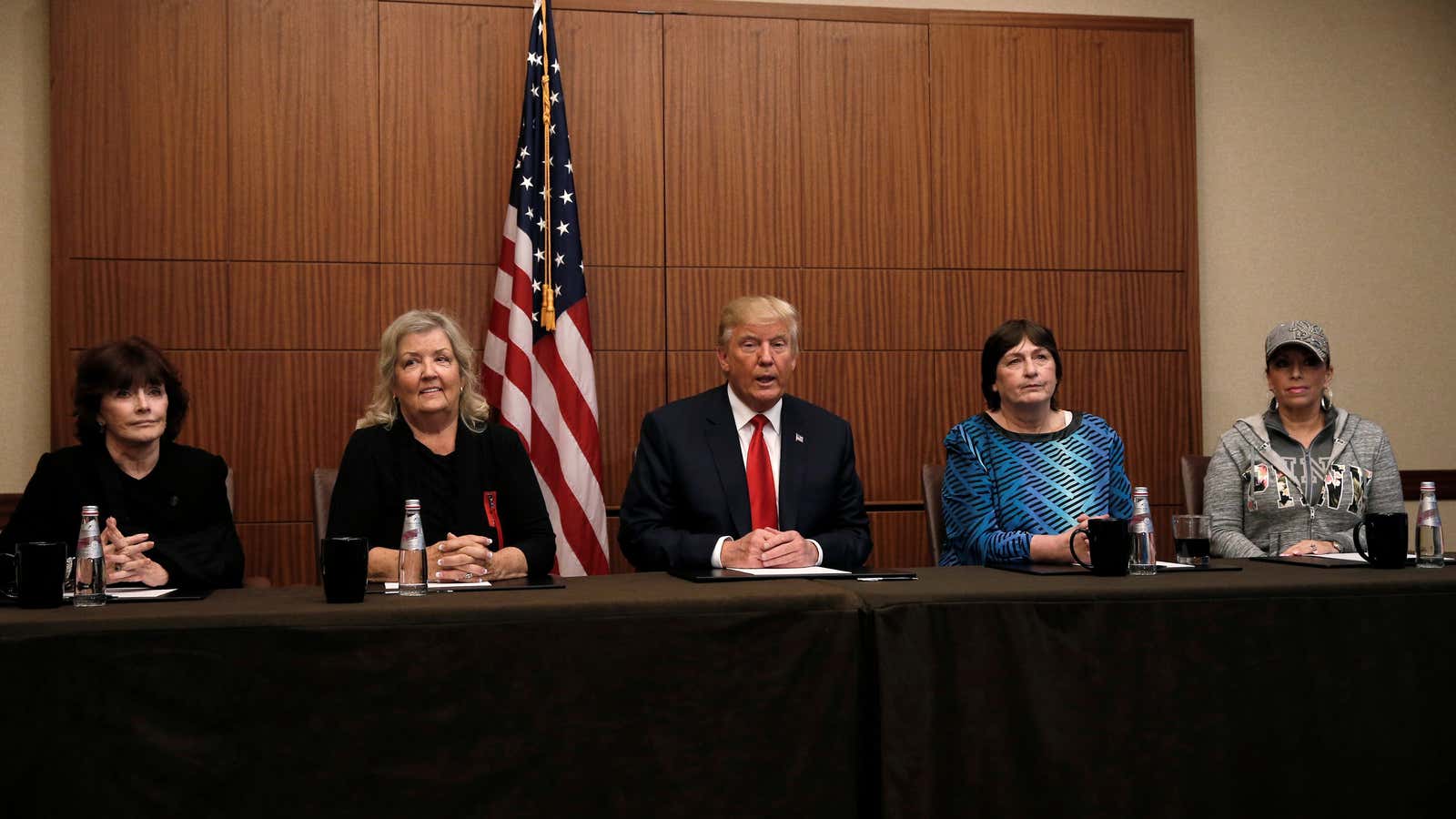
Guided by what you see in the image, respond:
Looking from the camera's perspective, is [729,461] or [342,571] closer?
[342,571]

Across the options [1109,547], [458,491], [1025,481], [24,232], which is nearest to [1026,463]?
[1025,481]

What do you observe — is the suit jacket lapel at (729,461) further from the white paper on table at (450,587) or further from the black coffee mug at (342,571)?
the black coffee mug at (342,571)

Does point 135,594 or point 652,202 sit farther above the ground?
point 652,202

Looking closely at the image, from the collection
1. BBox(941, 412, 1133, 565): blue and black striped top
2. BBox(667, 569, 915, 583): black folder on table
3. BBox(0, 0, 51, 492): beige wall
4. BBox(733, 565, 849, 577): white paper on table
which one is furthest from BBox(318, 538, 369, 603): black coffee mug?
BBox(0, 0, 51, 492): beige wall

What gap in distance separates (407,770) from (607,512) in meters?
2.63

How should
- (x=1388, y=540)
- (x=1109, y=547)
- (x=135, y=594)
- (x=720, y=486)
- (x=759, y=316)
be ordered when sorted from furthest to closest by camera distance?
(x=759, y=316), (x=720, y=486), (x=1388, y=540), (x=1109, y=547), (x=135, y=594)

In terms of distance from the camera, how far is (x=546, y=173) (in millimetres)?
4270

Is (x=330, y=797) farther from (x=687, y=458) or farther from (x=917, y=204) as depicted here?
(x=917, y=204)

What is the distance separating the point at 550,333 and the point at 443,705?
2.51 metres

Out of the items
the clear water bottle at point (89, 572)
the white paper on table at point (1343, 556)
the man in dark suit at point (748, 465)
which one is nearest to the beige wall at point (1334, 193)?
the white paper on table at point (1343, 556)

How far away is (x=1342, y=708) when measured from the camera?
2115 millimetres

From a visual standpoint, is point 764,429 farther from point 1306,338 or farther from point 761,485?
point 1306,338

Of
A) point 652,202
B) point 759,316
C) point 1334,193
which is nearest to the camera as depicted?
point 759,316

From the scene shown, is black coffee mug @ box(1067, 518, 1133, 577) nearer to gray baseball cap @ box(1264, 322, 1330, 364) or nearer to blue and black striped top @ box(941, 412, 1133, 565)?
blue and black striped top @ box(941, 412, 1133, 565)
